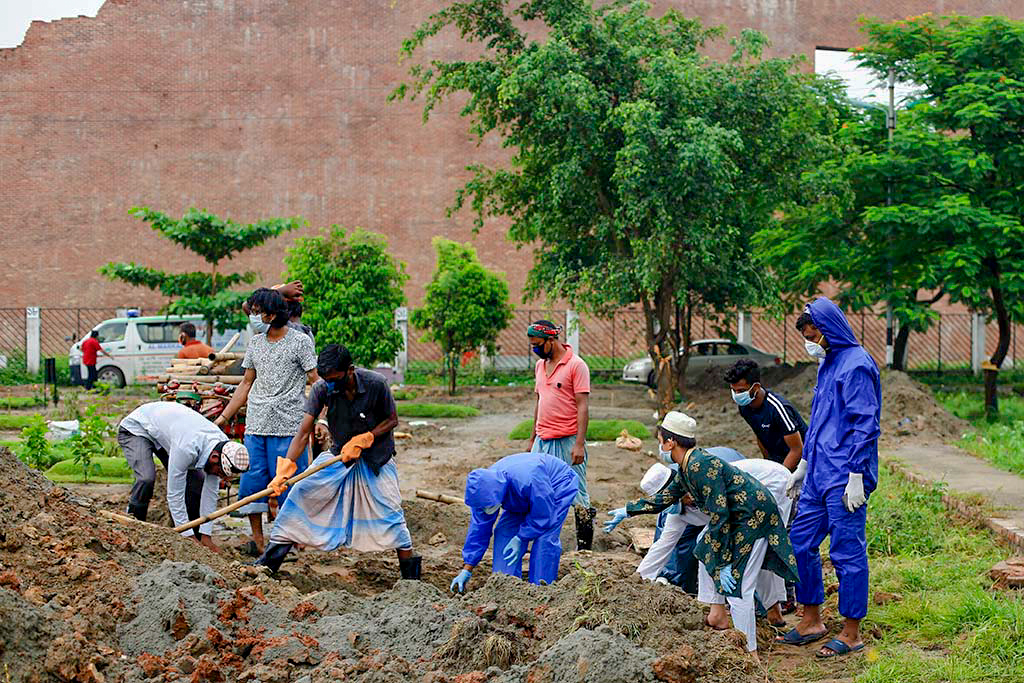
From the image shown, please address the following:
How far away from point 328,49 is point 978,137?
62.2ft

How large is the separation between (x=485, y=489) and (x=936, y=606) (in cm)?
276

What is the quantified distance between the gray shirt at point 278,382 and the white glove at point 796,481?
3407 mm

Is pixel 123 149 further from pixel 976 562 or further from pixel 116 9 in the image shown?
pixel 976 562

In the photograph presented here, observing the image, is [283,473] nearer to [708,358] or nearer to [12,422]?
[12,422]

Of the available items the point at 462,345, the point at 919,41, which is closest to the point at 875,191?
the point at 919,41

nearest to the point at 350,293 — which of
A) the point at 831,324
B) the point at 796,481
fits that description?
the point at 796,481

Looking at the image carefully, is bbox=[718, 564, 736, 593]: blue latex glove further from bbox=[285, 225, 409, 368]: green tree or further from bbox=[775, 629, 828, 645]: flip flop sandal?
bbox=[285, 225, 409, 368]: green tree

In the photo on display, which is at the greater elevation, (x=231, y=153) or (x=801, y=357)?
(x=231, y=153)

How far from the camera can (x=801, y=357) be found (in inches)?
1152

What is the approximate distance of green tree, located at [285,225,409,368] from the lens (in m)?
18.7

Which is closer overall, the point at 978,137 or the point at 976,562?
the point at 976,562

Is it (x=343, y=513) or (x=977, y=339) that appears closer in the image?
(x=343, y=513)

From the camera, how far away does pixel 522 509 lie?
616 centimetres

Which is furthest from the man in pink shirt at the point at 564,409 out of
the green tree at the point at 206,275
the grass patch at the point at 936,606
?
the green tree at the point at 206,275
